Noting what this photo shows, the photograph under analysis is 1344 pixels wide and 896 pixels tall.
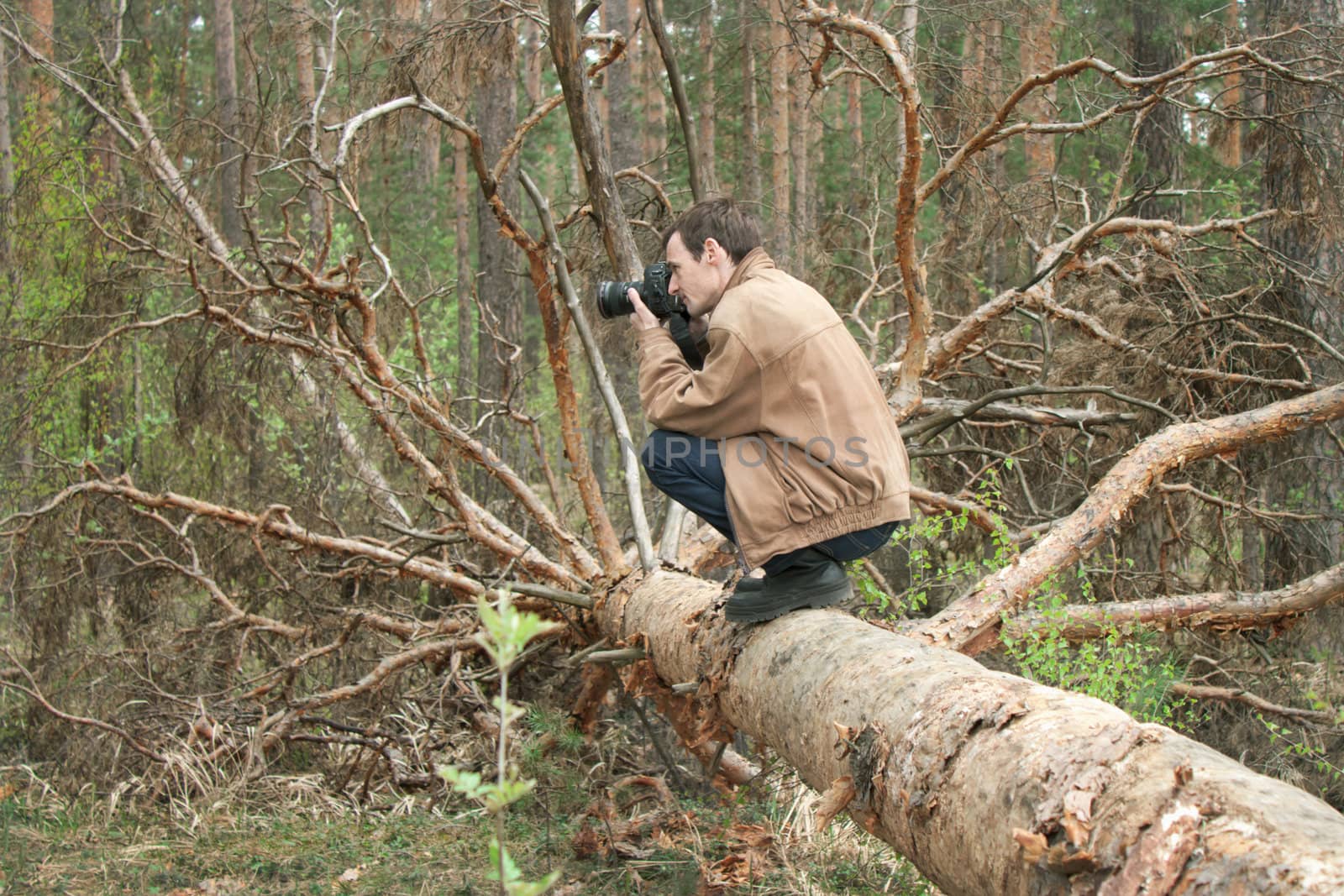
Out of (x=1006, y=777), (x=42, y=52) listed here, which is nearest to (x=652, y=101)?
(x=42, y=52)

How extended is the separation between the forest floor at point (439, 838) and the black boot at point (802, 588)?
94 centimetres

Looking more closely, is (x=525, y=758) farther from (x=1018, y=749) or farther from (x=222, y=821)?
(x=1018, y=749)

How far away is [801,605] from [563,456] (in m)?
3.51

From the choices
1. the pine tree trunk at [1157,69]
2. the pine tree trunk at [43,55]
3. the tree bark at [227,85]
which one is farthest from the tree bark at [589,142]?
the tree bark at [227,85]

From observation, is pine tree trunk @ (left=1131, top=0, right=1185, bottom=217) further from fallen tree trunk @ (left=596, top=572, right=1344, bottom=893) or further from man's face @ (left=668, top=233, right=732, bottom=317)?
fallen tree trunk @ (left=596, top=572, right=1344, bottom=893)

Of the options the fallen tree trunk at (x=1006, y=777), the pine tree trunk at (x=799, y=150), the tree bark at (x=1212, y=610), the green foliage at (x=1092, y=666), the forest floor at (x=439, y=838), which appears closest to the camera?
the fallen tree trunk at (x=1006, y=777)

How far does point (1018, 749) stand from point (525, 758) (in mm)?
2932

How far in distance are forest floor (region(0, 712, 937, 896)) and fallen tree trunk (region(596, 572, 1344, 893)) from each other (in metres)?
1.02

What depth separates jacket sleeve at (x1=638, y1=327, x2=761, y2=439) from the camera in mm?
3113

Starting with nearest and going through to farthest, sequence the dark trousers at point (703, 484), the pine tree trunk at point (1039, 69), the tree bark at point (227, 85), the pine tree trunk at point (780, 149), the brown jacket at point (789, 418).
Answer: the brown jacket at point (789, 418), the dark trousers at point (703, 484), the pine tree trunk at point (1039, 69), the pine tree trunk at point (780, 149), the tree bark at point (227, 85)

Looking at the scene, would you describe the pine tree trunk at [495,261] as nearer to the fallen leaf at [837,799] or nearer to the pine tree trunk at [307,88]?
the pine tree trunk at [307,88]

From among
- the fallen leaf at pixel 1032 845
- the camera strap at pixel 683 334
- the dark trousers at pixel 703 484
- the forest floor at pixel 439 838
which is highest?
the camera strap at pixel 683 334

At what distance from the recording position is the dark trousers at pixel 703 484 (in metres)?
3.29

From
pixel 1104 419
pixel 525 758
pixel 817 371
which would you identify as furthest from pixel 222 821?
pixel 1104 419
